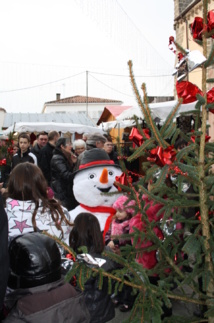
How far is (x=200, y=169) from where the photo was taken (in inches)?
75.0

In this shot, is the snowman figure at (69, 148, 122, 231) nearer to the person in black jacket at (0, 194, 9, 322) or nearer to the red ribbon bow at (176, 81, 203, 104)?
the red ribbon bow at (176, 81, 203, 104)

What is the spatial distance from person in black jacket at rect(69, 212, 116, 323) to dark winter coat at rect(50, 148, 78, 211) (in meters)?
2.18

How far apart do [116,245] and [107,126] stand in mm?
9473

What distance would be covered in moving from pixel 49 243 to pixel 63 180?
4110mm

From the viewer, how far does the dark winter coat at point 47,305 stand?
171 centimetres

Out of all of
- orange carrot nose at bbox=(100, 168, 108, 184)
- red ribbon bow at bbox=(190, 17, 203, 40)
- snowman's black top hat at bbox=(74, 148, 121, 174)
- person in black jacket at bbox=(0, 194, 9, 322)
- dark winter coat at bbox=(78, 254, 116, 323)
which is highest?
red ribbon bow at bbox=(190, 17, 203, 40)

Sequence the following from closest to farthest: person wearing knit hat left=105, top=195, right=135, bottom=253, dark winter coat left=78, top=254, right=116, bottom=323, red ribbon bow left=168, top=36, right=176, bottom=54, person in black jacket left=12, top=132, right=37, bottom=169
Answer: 1. red ribbon bow left=168, top=36, right=176, bottom=54
2. dark winter coat left=78, top=254, right=116, bottom=323
3. person wearing knit hat left=105, top=195, right=135, bottom=253
4. person in black jacket left=12, top=132, right=37, bottom=169

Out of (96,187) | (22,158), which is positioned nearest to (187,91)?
(96,187)

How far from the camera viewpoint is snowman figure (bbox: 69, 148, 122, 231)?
15.7ft

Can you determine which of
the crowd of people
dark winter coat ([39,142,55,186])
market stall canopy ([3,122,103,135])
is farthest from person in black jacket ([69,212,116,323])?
market stall canopy ([3,122,103,135])

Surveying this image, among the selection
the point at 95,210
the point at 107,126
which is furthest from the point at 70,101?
the point at 95,210

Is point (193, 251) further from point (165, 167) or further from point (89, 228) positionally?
point (89, 228)

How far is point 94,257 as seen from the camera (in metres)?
3.04

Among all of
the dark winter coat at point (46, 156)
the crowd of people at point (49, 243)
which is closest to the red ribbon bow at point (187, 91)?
the crowd of people at point (49, 243)
